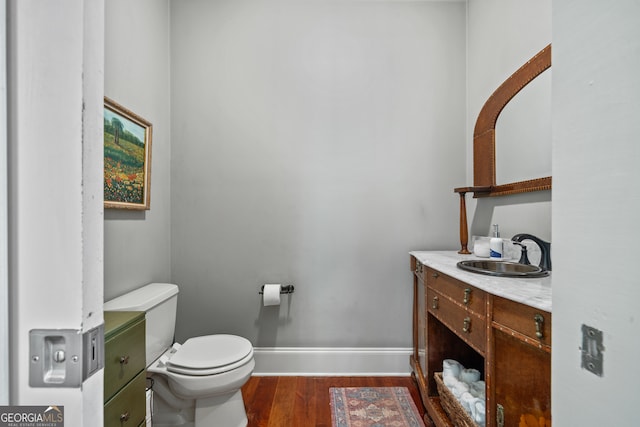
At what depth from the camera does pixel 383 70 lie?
2.25 metres

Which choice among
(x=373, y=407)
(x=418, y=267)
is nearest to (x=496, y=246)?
(x=418, y=267)

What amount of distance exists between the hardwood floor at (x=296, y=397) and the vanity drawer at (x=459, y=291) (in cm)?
83

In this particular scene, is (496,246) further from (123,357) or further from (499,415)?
(123,357)

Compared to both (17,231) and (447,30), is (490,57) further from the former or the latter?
(17,231)

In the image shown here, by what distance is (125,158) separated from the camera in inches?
66.1

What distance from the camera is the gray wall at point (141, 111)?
1.59 metres

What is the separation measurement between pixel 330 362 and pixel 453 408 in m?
1.03

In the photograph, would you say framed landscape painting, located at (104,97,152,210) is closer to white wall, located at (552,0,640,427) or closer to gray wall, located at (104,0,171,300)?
gray wall, located at (104,0,171,300)

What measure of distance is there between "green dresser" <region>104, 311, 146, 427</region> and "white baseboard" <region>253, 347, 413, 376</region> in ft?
3.32

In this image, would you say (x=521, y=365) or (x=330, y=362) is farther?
(x=330, y=362)

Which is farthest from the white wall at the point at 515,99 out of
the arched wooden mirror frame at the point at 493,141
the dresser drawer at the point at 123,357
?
the dresser drawer at the point at 123,357

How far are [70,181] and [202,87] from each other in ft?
6.79

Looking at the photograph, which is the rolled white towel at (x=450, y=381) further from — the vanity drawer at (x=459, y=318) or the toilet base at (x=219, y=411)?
the toilet base at (x=219, y=411)

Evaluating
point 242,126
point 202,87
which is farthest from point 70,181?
point 202,87
